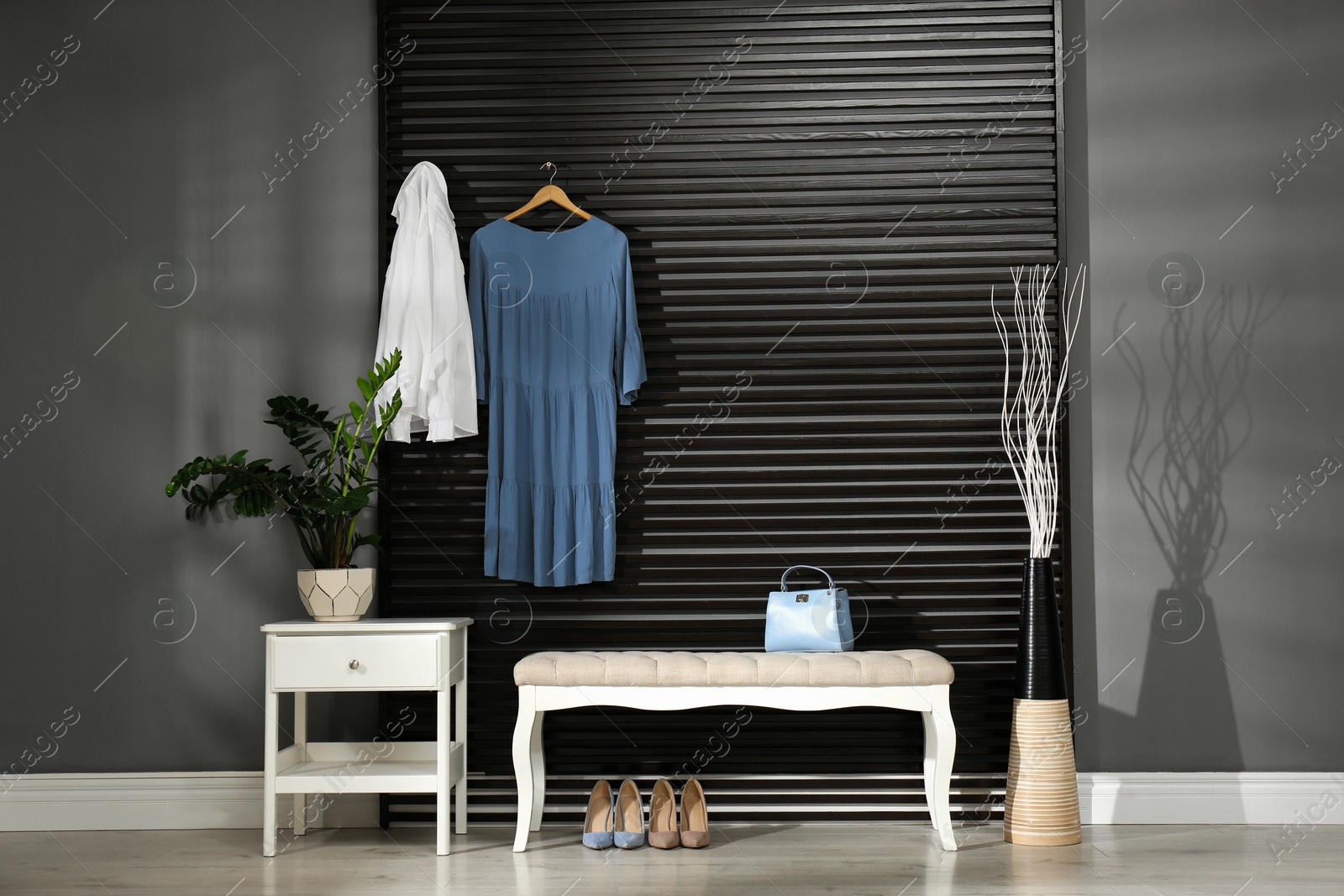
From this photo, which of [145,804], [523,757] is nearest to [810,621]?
[523,757]

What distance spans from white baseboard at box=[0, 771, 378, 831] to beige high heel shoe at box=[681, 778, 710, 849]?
98cm

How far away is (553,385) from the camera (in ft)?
10.2

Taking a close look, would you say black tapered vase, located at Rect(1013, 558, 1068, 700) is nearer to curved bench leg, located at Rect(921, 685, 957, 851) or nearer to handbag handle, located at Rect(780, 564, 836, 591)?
curved bench leg, located at Rect(921, 685, 957, 851)

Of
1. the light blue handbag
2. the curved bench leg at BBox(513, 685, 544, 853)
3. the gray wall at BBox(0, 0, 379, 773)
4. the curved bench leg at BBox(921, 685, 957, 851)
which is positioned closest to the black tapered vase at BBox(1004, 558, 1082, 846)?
the curved bench leg at BBox(921, 685, 957, 851)

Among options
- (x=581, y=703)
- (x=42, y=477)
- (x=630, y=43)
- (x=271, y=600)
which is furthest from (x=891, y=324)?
(x=42, y=477)

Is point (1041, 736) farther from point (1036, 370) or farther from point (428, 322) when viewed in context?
point (428, 322)

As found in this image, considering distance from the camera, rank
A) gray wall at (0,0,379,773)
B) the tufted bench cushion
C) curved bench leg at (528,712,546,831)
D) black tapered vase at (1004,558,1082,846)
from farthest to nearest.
Result: gray wall at (0,0,379,773), curved bench leg at (528,712,546,831), black tapered vase at (1004,558,1082,846), the tufted bench cushion

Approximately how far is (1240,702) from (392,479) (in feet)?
8.92

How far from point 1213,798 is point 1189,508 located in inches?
34.4

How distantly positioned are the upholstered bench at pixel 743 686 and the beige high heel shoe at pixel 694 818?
0.33 m

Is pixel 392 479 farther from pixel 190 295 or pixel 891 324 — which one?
pixel 891 324

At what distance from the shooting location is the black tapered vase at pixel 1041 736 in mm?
2736

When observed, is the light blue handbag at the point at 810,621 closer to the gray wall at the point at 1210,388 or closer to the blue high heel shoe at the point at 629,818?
the blue high heel shoe at the point at 629,818

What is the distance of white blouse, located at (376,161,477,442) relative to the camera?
9.87 feet
